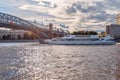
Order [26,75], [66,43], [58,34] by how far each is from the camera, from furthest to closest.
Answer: [58,34]
[66,43]
[26,75]

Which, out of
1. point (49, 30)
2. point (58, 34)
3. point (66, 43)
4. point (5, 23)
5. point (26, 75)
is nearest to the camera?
point (26, 75)

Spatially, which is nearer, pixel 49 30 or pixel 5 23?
pixel 5 23

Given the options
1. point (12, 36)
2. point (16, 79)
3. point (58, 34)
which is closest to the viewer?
point (16, 79)

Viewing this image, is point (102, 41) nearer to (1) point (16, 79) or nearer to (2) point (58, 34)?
(2) point (58, 34)

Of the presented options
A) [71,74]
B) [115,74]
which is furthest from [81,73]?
[115,74]

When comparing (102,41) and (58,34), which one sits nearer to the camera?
(102,41)

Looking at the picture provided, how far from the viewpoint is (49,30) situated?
6206 inches

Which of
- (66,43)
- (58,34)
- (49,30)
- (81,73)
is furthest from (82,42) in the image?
(81,73)

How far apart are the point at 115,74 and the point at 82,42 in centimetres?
10373

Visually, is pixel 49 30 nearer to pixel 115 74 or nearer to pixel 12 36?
pixel 12 36

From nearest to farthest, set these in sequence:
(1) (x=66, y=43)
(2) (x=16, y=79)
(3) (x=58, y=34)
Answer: (2) (x=16, y=79) → (1) (x=66, y=43) → (3) (x=58, y=34)

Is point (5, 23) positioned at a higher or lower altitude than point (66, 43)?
higher

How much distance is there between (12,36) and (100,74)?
577ft

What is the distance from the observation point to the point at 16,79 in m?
22.6
